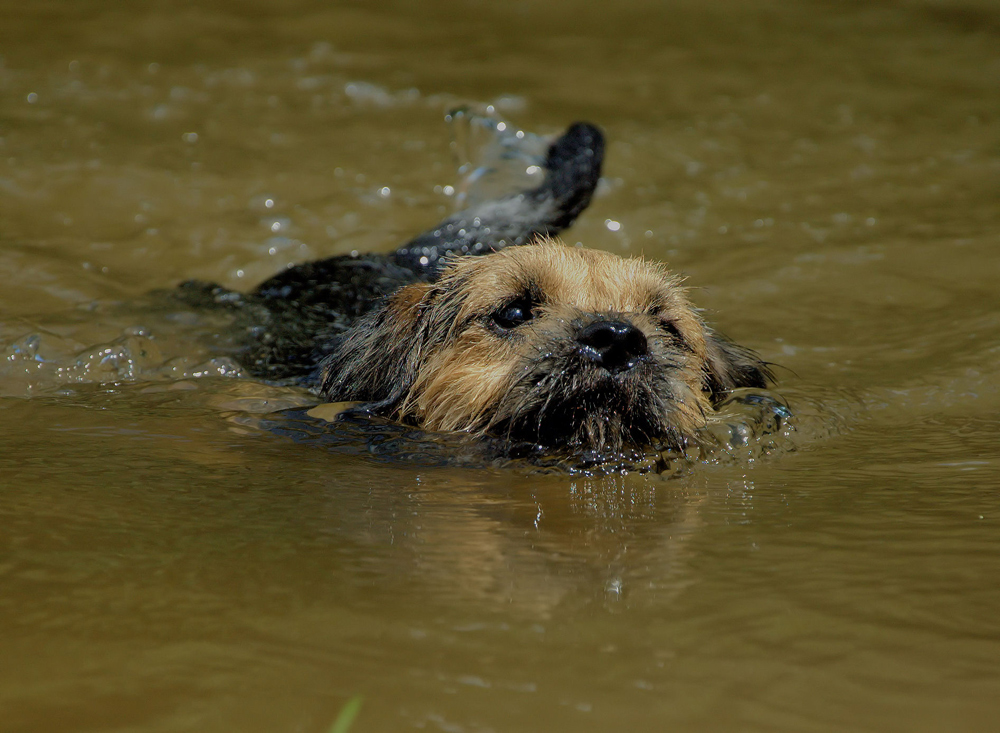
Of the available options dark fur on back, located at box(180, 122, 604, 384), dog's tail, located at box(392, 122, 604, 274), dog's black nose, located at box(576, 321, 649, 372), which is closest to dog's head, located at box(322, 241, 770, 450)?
dog's black nose, located at box(576, 321, 649, 372)

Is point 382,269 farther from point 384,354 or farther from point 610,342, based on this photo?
point 610,342

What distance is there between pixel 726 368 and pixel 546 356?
128 centimetres

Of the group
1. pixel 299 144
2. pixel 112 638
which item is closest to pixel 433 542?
pixel 112 638

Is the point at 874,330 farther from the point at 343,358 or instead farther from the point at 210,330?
the point at 210,330

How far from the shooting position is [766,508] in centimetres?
323

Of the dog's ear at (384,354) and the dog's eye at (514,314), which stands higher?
the dog's eye at (514,314)

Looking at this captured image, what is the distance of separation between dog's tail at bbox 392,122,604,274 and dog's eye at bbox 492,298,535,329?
1.88 metres

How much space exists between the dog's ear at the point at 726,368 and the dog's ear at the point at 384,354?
129 cm

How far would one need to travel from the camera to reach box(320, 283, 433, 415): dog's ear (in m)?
4.47

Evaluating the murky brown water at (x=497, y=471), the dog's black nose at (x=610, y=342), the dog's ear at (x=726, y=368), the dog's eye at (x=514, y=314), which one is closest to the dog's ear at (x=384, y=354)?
the dog's eye at (x=514, y=314)

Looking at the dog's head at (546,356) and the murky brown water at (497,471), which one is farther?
the dog's head at (546,356)

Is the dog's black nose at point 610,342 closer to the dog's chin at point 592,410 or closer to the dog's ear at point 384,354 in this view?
the dog's chin at point 592,410

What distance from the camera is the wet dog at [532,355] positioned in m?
3.80

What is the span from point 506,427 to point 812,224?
4.56 meters
